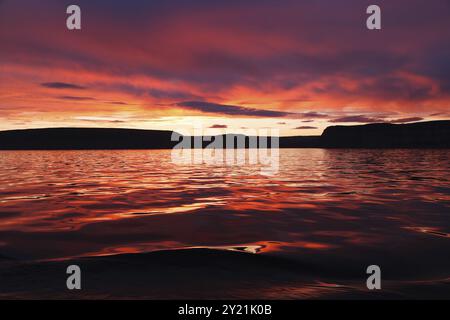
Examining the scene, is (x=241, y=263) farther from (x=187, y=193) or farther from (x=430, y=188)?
(x=430, y=188)

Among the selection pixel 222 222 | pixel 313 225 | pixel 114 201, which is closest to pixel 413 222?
pixel 313 225

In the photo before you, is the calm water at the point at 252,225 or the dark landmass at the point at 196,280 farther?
the calm water at the point at 252,225

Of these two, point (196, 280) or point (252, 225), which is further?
point (252, 225)

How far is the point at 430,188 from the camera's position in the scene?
16719mm

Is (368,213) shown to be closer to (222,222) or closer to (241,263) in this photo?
(222,222)

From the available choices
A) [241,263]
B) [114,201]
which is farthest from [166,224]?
[114,201]

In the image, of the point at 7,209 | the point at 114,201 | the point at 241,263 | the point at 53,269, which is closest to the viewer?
the point at 53,269

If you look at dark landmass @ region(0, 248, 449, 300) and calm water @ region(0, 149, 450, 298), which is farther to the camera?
calm water @ region(0, 149, 450, 298)

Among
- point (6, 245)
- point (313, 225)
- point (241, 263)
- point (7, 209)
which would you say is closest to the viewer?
point (241, 263)

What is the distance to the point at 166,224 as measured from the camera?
951 cm
